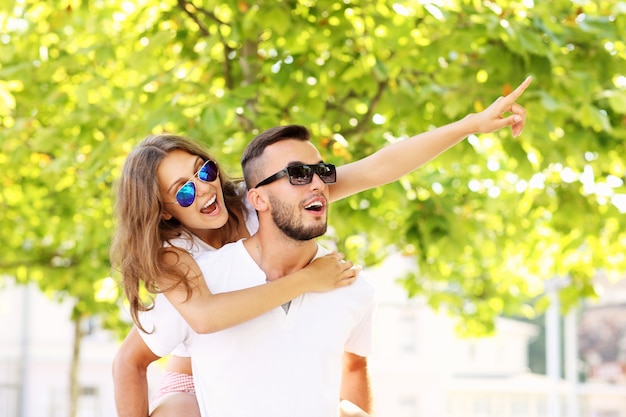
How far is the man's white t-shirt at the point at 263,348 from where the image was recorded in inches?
105

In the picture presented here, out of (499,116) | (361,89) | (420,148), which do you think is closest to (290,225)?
(420,148)

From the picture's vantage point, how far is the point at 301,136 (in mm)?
2834

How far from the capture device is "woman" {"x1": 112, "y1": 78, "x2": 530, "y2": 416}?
2.66m

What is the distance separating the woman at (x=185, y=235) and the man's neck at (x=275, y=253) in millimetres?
75

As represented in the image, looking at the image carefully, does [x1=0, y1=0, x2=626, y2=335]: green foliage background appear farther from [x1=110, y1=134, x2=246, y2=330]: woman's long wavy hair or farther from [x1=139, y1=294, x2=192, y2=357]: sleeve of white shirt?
[x1=139, y1=294, x2=192, y2=357]: sleeve of white shirt

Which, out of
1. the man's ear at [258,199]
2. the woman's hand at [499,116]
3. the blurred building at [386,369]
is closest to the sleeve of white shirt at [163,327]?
the man's ear at [258,199]

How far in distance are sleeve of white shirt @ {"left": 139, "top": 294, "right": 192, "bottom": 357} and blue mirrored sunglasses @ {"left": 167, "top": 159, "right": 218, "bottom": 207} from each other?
0.29m

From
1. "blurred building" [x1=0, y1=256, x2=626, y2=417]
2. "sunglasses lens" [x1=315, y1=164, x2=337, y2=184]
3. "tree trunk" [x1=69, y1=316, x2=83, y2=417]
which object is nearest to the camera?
"sunglasses lens" [x1=315, y1=164, x2=337, y2=184]

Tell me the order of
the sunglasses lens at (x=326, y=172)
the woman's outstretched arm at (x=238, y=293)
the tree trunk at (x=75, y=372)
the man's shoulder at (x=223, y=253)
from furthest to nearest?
1. the tree trunk at (x=75, y=372)
2. the man's shoulder at (x=223, y=253)
3. the sunglasses lens at (x=326, y=172)
4. the woman's outstretched arm at (x=238, y=293)

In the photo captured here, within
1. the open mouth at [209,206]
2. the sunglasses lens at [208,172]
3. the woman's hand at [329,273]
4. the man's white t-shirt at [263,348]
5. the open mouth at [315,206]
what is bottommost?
the man's white t-shirt at [263,348]

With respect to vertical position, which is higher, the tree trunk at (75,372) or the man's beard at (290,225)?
the tree trunk at (75,372)

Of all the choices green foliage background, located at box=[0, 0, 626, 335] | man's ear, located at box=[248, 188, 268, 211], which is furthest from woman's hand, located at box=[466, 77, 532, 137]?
green foliage background, located at box=[0, 0, 626, 335]

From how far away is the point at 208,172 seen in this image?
2.88 metres

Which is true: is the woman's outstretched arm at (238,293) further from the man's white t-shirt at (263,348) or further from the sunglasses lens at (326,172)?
the sunglasses lens at (326,172)
